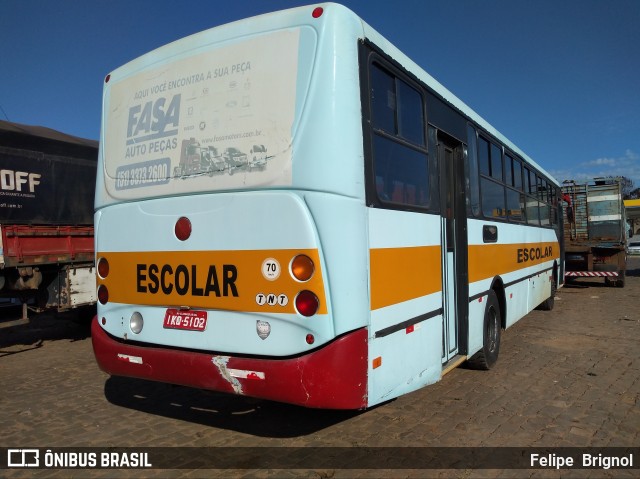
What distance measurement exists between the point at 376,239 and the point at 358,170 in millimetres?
500

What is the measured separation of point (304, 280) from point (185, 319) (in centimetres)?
110

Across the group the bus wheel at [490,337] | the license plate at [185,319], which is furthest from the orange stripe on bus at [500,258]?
the license plate at [185,319]

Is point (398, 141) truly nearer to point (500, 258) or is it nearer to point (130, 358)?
point (130, 358)

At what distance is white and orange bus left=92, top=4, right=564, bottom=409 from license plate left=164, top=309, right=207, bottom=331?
0.03ft

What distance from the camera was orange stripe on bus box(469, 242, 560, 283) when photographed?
549 centimetres

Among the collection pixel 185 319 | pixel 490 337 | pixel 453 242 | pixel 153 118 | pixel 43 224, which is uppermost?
pixel 153 118

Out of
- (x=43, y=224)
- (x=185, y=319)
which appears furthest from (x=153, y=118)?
(x=43, y=224)

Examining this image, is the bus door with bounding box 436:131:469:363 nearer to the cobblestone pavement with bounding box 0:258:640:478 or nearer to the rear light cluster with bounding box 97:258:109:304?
the cobblestone pavement with bounding box 0:258:640:478

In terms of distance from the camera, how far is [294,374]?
10.3ft

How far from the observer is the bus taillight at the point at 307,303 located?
3117 millimetres

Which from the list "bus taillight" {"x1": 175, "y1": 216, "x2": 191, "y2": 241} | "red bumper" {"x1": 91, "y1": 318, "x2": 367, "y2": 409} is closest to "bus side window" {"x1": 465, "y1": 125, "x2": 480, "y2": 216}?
"red bumper" {"x1": 91, "y1": 318, "x2": 367, "y2": 409}

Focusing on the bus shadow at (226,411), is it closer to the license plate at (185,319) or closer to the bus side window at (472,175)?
the license plate at (185,319)

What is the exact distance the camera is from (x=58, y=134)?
32.4ft

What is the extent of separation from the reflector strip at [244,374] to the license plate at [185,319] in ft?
1.35
